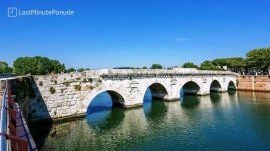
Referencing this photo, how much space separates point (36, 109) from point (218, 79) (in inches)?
1399

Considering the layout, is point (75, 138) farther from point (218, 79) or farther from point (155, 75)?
point (218, 79)

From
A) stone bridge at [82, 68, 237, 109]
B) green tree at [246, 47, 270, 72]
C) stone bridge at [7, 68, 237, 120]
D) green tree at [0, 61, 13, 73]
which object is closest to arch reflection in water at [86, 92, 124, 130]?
stone bridge at [7, 68, 237, 120]

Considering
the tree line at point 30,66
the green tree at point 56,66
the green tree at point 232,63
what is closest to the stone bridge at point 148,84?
the green tree at point 232,63

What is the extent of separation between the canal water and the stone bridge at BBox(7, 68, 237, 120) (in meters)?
1.41

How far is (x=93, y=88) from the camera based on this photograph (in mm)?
28203

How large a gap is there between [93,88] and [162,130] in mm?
9043

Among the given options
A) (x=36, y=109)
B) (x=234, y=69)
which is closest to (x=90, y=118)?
(x=36, y=109)

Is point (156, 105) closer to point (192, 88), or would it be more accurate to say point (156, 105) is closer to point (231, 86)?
point (192, 88)

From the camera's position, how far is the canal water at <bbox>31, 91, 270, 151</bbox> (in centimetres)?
1911

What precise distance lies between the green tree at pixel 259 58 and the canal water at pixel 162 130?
88.4 ft

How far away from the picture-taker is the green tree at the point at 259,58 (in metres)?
56.6

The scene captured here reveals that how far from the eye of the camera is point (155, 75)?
117 ft

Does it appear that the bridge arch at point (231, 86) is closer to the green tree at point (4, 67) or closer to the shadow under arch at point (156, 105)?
the shadow under arch at point (156, 105)

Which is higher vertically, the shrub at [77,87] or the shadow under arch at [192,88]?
the shrub at [77,87]
